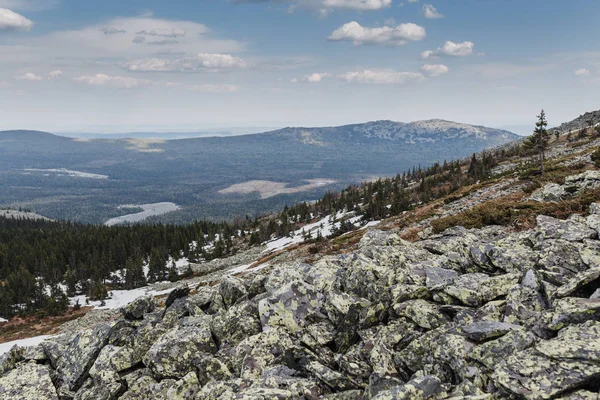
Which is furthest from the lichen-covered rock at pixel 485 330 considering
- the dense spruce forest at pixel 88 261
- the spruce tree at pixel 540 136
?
the dense spruce forest at pixel 88 261

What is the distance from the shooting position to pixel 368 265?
55.4 ft

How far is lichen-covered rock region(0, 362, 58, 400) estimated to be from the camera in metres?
17.0

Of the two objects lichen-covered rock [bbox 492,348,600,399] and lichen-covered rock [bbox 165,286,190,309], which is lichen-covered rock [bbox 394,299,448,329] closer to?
lichen-covered rock [bbox 492,348,600,399]

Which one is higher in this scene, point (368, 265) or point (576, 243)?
point (576, 243)

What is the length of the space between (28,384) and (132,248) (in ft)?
421

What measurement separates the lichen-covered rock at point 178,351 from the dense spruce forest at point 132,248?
72.3 m

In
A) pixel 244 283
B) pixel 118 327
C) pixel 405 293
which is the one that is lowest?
pixel 118 327

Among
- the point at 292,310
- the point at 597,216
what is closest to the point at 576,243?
the point at 597,216

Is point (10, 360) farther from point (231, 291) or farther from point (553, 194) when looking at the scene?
point (553, 194)

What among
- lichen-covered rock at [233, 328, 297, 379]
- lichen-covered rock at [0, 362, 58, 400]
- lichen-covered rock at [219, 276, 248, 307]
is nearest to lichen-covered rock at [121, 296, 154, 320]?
A: lichen-covered rock at [0, 362, 58, 400]

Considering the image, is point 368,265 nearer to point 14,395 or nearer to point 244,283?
point 244,283

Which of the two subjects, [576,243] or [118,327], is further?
[118,327]

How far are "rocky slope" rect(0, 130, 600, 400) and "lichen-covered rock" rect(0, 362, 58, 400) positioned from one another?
6 centimetres

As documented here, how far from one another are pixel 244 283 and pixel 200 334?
5.40 m
